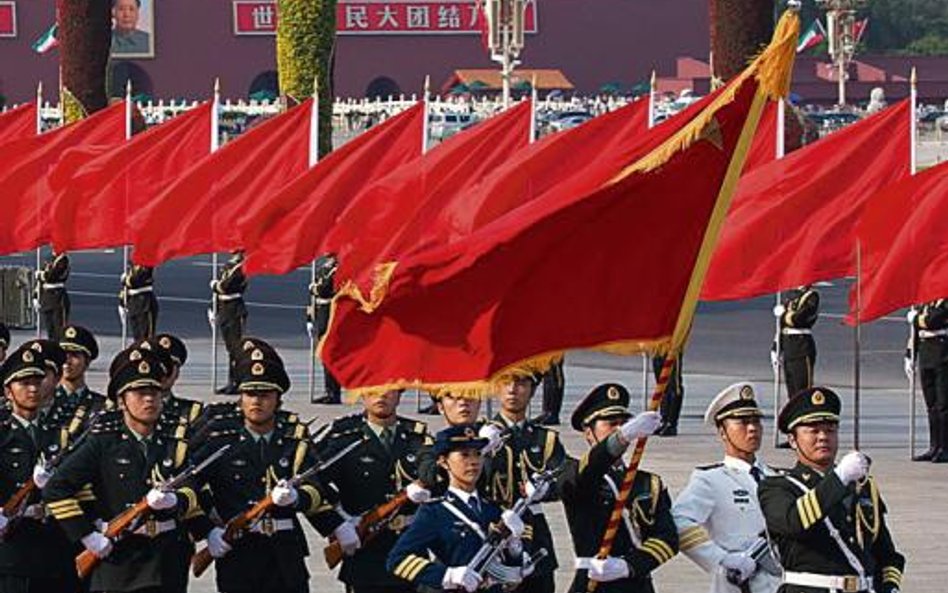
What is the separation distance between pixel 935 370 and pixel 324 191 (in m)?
4.08

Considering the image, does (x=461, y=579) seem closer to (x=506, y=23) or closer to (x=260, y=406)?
(x=260, y=406)

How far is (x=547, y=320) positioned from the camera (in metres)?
9.40

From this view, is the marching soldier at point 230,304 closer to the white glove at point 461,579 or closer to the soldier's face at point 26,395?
the soldier's face at point 26,395

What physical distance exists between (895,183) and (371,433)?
5.68 meters

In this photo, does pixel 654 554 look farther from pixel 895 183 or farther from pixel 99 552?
pixel 895 183

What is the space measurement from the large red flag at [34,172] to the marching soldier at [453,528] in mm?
13396

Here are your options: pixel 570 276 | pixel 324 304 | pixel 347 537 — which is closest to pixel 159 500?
pixel 347 537

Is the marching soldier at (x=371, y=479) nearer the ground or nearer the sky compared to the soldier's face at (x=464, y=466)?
nearer the ground

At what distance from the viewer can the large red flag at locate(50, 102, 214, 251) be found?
2183 cm

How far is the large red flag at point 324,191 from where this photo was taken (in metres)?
19.4

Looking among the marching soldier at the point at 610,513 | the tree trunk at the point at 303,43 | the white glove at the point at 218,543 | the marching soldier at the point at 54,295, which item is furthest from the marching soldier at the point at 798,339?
the tree trunk at the point at 303,43

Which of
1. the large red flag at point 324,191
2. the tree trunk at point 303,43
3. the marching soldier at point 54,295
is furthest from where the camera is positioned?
the tree trunk at point 303,43

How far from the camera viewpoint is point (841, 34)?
8038 centimetres

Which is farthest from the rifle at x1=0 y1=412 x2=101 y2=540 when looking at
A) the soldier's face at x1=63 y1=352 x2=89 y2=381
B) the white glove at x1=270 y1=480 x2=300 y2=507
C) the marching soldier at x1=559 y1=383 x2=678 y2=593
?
the marching soldier at x1=559 y1=383 x2=678 y2=593
